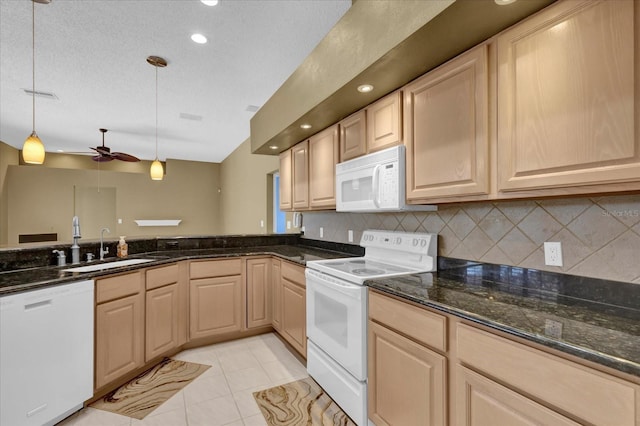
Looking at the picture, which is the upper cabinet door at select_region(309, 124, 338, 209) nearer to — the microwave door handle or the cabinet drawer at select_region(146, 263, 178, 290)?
the microwave door handle

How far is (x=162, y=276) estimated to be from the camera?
104 inches

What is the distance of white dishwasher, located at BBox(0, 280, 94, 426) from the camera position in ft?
5.32

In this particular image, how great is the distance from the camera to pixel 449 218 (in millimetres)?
2016

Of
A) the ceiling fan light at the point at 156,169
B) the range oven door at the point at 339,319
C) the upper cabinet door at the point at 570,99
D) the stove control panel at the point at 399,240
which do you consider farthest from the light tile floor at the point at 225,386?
the ceiling fan light at the point at 156,169

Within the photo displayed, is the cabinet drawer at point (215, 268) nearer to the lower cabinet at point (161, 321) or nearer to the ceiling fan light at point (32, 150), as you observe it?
the lower cabinet at point (161, 321)

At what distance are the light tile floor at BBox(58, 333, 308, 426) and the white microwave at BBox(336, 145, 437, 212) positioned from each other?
1478mm

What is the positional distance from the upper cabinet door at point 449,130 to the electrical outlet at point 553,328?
618 millimetres

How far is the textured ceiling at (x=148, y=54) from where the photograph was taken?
7.20ft

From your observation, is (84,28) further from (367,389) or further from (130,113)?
(367,389)

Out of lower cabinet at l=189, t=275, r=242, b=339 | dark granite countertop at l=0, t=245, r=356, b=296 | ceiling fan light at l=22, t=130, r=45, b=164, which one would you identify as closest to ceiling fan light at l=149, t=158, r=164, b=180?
dark granite countertop at l=0, t=245, r=356, b=296

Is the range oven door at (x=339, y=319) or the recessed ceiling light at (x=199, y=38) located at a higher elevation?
the recessed ceiling light at (x=199, y=38)

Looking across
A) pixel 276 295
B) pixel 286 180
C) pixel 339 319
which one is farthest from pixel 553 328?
pixel 286 180

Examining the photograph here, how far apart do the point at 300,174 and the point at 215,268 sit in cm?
128

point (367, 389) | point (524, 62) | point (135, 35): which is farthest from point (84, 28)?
point (367, 389)
